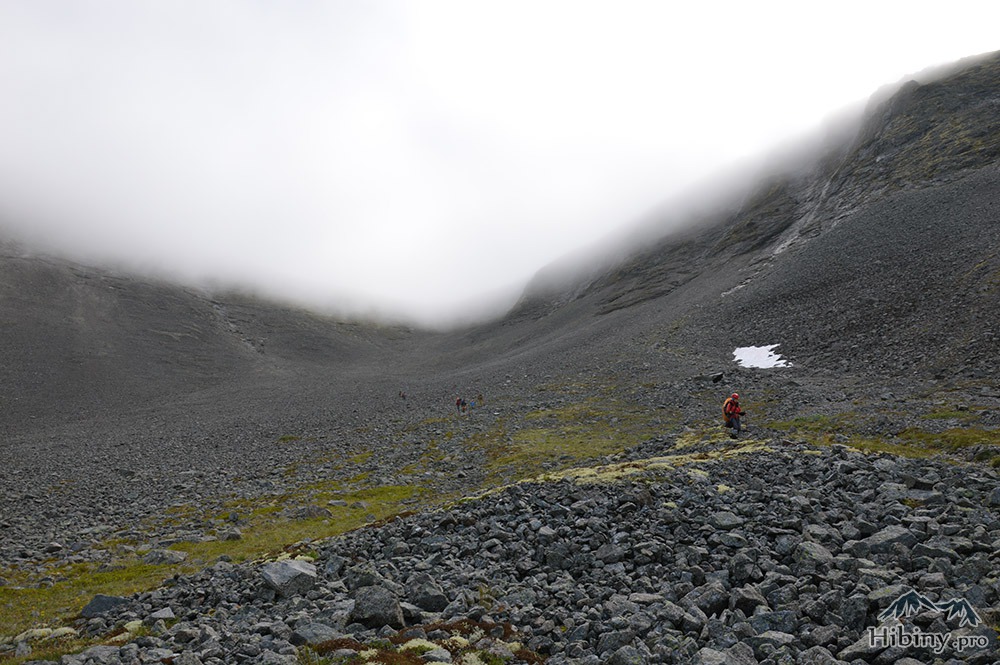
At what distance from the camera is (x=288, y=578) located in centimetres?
1231

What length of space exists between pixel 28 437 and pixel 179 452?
46017 millimetres

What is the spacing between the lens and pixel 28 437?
76438 millimetres

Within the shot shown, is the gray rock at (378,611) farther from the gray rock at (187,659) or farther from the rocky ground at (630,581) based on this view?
the gray rock at (187,659)

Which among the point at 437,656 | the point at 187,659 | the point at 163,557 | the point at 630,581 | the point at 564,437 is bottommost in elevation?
the point at 564,437

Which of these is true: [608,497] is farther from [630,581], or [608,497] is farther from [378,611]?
[378,611]

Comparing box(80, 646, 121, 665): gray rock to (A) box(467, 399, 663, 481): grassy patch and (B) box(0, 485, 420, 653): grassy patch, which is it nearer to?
(B) box(0, 485, 420, 653): grassy patch

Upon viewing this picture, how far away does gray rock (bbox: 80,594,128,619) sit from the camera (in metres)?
12.7

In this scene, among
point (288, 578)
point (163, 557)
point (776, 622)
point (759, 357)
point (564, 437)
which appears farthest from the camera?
point (759, 357)

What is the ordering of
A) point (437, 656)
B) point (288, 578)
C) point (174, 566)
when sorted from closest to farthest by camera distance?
point (437, 656) < point (288, 578) < point (174, 566)

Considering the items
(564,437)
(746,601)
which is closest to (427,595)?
(746,601)

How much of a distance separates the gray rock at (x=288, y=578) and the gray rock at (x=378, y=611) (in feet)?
8.08

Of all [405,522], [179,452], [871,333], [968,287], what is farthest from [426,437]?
[968,287]

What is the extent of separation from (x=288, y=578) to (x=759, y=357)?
168 feet

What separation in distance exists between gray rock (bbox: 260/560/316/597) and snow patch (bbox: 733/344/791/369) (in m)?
46.8
